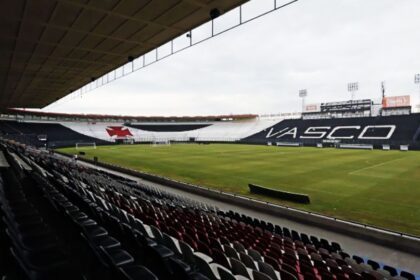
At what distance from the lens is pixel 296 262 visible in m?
6.59

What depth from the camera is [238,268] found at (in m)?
5.19

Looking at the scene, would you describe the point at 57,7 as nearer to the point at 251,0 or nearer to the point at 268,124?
the point at 251,0

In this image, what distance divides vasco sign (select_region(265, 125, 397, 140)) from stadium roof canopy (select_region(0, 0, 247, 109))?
2241 inches

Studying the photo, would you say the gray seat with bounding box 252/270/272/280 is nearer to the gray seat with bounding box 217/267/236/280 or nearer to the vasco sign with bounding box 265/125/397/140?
the gray seat with bounding box 217/267/236/280

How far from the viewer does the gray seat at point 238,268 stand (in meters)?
5.03

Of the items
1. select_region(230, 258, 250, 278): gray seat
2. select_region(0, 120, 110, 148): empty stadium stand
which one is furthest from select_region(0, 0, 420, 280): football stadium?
select_region(0, 120, 110, 148): empty stadium stand

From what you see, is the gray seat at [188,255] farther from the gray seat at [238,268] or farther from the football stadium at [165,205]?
the gray seat at [238,268]

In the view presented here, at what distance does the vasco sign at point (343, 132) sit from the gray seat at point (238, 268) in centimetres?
5963

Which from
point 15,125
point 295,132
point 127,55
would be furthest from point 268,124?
point 127,55

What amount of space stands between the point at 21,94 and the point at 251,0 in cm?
2324

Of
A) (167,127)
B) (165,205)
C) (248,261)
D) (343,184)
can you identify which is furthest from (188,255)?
(167,127)

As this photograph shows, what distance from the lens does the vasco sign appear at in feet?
188

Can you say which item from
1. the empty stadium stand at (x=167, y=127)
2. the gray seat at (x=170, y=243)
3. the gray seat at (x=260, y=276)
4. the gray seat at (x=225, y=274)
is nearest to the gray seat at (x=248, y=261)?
the gray seat at (x=260, y=276)

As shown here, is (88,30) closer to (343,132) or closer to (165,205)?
(165,205)
